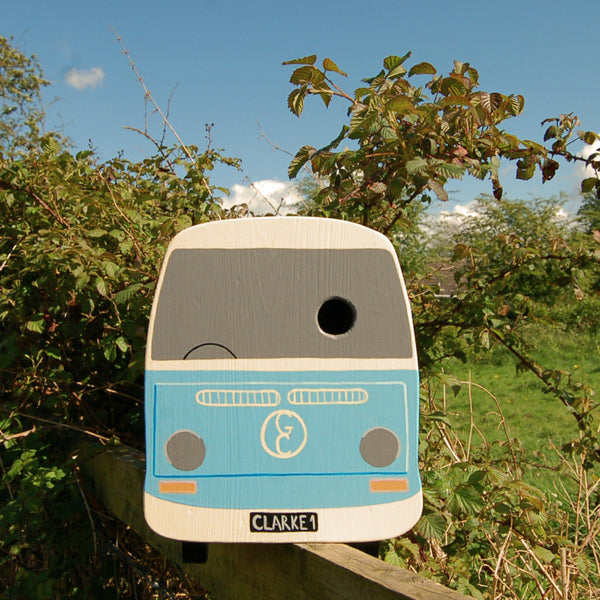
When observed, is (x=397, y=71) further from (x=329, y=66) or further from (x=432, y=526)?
(x=432, y=526)

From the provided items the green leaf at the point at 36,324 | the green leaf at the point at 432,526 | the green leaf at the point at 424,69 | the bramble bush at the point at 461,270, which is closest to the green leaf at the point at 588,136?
the bramble bush at the point at 461,270

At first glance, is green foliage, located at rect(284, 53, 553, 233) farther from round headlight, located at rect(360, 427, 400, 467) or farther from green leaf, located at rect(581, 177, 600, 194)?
round headlight, located at rect(360, 427, 400, 467)

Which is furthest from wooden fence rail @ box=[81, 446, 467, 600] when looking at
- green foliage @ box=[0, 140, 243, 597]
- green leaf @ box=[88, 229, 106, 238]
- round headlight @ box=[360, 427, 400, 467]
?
green leaf @ box=[88, 229, 106, 238]

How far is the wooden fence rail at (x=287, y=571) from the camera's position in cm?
116

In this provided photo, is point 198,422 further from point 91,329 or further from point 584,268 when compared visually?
point 584,268

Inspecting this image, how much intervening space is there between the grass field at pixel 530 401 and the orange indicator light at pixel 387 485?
2.33 meters

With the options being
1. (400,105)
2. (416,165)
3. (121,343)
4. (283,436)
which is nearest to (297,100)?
(400,105)

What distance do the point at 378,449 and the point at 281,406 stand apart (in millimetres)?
216

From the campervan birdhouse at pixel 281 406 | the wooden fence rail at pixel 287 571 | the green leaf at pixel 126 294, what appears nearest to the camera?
the wooden fence rail at pixel 287 571

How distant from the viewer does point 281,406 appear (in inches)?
50.5

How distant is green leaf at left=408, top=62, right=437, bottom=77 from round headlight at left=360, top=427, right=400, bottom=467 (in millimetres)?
1072

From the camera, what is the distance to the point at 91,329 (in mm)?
2213

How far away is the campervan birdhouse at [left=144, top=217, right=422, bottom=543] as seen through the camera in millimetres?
1264

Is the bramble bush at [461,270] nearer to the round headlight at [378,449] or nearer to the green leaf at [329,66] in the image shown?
the green leaf at [329,66]
